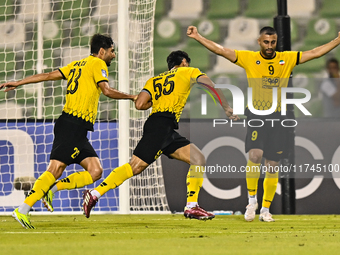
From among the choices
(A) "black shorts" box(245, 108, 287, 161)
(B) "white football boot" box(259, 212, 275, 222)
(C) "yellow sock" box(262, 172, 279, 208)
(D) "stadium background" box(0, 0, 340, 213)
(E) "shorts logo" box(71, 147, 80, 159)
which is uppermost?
(D) "stadium background" box(0, 0, 340, 213)

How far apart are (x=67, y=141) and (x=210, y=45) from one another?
1459mm

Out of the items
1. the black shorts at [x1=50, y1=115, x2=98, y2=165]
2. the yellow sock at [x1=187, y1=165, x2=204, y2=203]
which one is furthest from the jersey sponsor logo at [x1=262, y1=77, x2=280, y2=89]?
the black shorts at [x1=50, y1=115, x2=98, y2=165]

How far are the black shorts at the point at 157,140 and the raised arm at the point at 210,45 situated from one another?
2.26 ft

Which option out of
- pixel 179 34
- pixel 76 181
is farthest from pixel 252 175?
pixel 179 34

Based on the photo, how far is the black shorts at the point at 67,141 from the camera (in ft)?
13.7

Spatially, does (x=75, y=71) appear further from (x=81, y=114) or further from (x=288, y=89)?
(x=288, y=89)

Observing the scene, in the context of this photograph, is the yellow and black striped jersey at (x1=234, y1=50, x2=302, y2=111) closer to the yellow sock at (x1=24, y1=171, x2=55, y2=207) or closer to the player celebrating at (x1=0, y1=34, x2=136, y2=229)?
the player celebrating at (x1=0, y1=34, x2=136, y2=229)

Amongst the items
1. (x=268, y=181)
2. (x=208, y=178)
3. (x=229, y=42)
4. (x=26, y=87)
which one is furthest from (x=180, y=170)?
(x=229, y=42)

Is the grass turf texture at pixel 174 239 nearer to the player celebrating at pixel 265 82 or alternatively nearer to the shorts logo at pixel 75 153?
the shorts logo at pixel 75 153

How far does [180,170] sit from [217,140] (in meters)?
0.53

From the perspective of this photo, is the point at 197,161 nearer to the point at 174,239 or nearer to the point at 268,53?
the point at 268,53

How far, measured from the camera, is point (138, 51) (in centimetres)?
639

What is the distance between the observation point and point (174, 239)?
3172 mm

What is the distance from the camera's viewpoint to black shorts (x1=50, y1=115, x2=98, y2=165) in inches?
165
